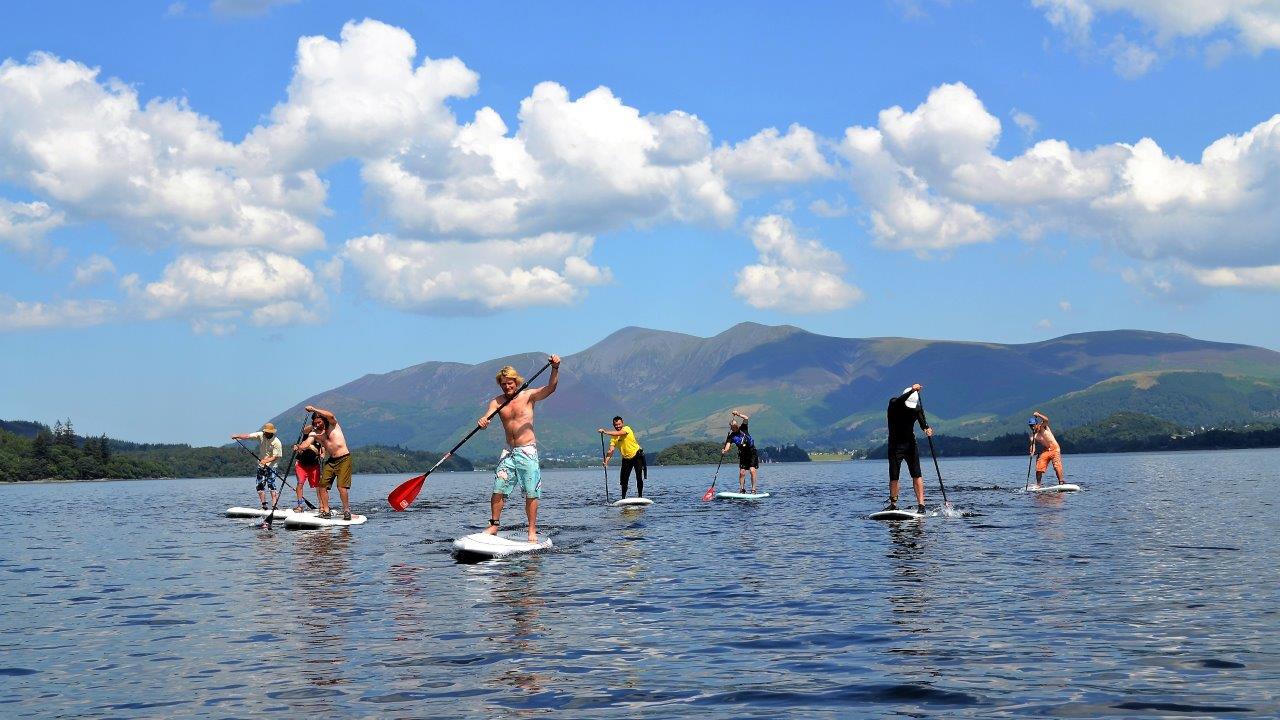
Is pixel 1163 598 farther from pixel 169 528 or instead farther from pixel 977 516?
pixel 169 528

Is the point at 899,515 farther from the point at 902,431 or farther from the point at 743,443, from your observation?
the point at 743,443

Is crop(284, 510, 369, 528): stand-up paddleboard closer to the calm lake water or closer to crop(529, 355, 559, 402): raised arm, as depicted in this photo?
the calm lake water

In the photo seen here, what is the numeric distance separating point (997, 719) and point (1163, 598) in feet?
23.8

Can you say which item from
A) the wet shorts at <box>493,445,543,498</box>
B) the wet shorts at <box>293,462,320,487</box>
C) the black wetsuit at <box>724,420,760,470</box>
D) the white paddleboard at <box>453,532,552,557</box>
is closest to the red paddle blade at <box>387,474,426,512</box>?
the white paddleboard at <box>453,532,552,557</box>

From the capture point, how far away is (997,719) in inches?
347

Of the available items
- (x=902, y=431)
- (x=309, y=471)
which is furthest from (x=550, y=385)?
(x=309, y=471)

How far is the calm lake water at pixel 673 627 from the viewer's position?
389 inches

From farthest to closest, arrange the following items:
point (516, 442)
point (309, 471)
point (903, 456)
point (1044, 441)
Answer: point (1044, 441) < point (309, 471) < point (903, 456) < point (516, 442)

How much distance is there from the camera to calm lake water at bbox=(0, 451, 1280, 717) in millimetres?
9875

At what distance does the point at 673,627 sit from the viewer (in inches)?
535

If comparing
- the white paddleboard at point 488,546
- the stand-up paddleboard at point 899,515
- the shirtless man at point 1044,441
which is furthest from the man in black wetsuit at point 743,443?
the white paddleboard at point 488,546

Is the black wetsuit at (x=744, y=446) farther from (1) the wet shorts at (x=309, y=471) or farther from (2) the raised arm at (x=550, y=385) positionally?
(2) the raised arm at (x=550, y=385)

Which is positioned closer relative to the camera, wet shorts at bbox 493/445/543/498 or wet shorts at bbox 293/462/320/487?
wet shorts at bbox 493/445/543/498

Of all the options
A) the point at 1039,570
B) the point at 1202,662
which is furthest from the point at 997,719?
the point at 1039,570
